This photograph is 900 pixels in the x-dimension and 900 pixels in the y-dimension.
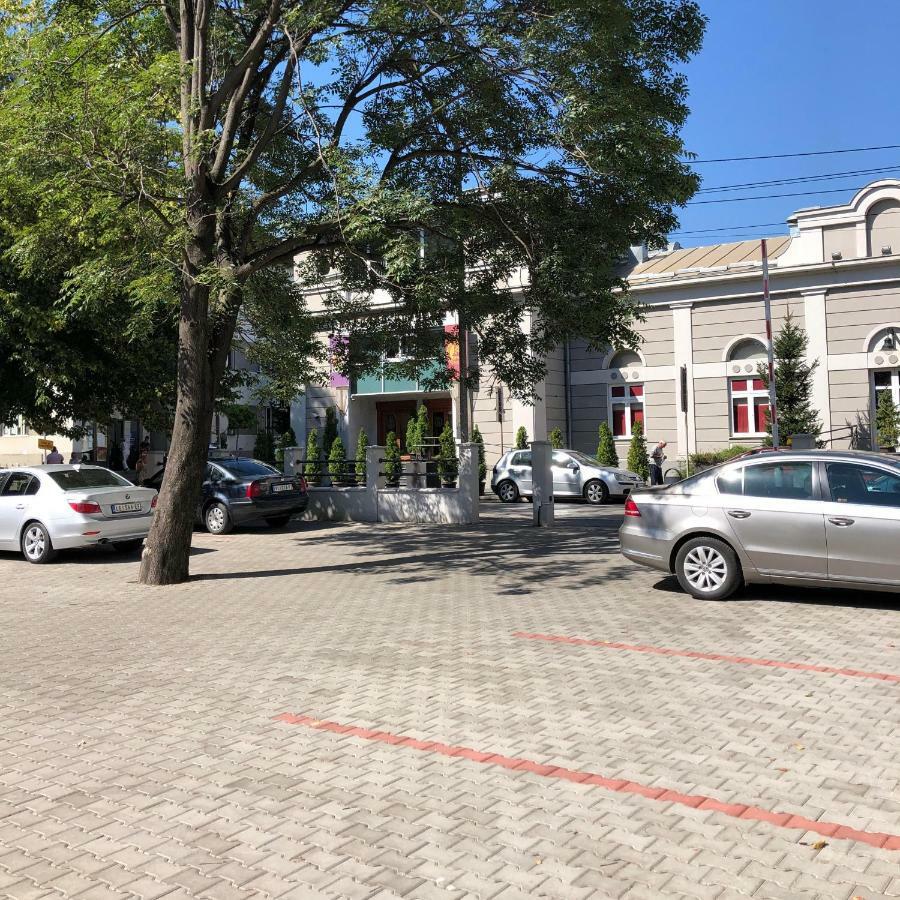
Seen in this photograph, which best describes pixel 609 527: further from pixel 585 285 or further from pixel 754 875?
pixel 754 875

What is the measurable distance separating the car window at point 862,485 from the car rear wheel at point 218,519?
12537mm

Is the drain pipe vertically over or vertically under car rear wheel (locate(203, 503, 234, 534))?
over

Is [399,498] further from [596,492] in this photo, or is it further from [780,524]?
[780,524]

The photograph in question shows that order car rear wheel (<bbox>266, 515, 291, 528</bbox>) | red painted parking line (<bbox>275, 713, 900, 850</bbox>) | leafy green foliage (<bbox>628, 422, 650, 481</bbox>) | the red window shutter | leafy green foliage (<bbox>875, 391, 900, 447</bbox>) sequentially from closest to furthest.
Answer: red painted parking line (<bbox>275, 713, 900, 850</bbox>) → car rear wheel (<bbox>266, 515, 291, 528</bbox>) → leafy green foliage (<bbox>875, 391, 900, 447</bbox>) → the red window shutter → leafy green foliage (<bbox>628, 422, 650, 481</bbox>)

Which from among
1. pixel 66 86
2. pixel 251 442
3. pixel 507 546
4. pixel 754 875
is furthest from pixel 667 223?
pixel 251 442

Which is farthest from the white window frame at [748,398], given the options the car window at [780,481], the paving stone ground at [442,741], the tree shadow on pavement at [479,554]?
the car window at [780,481]

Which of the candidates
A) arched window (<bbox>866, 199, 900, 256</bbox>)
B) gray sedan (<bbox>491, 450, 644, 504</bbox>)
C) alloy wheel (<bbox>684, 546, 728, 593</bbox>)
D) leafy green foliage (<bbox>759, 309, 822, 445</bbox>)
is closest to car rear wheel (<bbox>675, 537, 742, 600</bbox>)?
alloy wheel (<bbox>684, 546, 728, 593</bbox>)

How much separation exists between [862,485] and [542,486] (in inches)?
380

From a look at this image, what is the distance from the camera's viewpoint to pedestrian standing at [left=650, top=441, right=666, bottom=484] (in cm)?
2775

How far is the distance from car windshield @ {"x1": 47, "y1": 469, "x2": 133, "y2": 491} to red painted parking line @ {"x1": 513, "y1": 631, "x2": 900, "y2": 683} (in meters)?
9.06

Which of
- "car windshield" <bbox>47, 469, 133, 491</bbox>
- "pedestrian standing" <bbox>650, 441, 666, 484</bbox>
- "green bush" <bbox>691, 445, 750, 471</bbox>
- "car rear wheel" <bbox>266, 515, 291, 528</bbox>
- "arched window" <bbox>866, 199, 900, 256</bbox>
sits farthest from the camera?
"green bush" <bbox>691, 445, 750, 471</bbox>

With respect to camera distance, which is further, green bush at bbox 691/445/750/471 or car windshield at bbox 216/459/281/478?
green bush at bbox 691/445/750/471

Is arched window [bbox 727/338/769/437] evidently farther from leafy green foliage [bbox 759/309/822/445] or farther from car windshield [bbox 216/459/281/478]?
car windshield [bbox 216/459/281/478]

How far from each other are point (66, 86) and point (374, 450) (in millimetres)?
10260
